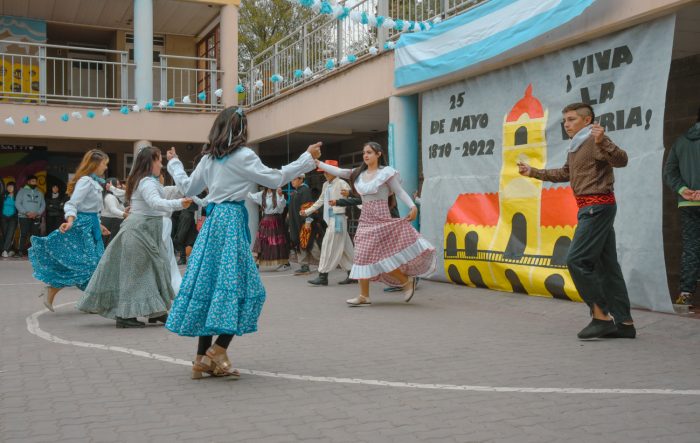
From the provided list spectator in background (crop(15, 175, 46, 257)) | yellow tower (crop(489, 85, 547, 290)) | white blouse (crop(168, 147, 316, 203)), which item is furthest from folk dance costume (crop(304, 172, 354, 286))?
spectator in background (crop(15, 175, 46, 257))

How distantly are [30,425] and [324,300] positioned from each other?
19.2 ft

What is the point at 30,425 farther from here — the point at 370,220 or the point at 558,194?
the point at 558,194

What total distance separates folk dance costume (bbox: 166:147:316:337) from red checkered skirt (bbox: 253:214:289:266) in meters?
9.07

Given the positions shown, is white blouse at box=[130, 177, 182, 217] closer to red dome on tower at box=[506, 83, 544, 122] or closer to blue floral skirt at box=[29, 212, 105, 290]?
blue floral skirt at box=[29, 212, 105, 290]

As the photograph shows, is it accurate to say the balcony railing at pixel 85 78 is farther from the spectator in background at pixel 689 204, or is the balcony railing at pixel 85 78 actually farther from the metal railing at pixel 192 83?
the spectator in background at pixel 689 204

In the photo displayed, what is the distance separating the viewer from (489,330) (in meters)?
6.92

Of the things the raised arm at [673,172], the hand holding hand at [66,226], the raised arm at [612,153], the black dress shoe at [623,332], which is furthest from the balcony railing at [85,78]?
the black dress shoe at [623,332]

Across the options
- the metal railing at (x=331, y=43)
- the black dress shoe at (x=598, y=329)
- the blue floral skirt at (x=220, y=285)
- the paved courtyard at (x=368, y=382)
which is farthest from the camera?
the metal railing at (x=331, y=43)

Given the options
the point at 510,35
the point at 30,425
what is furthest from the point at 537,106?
the point at 30,425

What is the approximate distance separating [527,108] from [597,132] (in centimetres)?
328

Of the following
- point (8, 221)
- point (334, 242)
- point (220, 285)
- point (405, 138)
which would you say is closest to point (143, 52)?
point (8, 221)

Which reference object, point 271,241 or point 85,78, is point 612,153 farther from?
point 85,78

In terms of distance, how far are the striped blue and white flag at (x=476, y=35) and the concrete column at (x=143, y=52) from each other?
10190 mm

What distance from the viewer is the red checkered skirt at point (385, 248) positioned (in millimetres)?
8680
